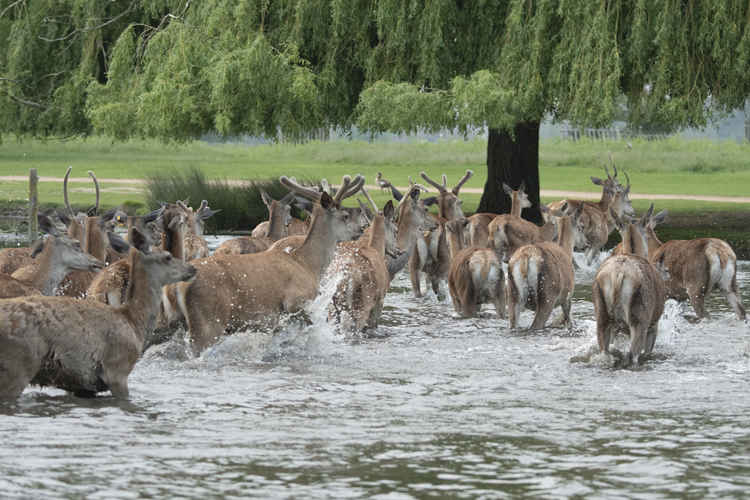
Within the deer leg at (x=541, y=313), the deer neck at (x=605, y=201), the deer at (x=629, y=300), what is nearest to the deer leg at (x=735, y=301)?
the deer leg at (x=541, y=313)

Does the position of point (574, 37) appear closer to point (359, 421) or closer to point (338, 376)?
point (338, 376)

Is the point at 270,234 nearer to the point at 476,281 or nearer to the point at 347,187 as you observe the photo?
the point at 476,281

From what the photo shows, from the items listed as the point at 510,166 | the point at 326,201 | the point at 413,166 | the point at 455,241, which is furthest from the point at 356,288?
the point at 413,166

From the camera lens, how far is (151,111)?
2347 centimetres

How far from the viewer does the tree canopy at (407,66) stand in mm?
22453

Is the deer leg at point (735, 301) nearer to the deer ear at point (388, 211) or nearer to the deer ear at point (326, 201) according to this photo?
the deer ear at point (388, 211)

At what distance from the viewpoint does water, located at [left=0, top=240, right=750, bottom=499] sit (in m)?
7.89

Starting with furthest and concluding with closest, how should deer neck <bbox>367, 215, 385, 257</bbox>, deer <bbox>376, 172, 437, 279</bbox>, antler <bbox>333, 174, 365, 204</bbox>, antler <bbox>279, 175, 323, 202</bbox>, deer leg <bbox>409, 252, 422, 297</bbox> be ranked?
1. deer leg <bbox>409, 252, 422, 297</bbox>
2. deer <bbox>376, 172, 437, 279</bbox>
3. deer neck <bbox>367, 215, 385, 257</bbox>
4. antler <bbox>279, 175, 323, 202</bbox>
5. antler <bbox>333, 174, 365, 204</bbox>

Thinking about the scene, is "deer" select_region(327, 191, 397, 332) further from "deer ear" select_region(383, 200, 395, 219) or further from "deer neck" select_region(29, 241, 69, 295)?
"deer neck" select_region(29, 241, 69, 295)

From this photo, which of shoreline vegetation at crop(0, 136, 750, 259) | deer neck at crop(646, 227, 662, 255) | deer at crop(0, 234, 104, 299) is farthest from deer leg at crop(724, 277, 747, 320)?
shoreline vegetation at crop(0, 136, 750, 259)

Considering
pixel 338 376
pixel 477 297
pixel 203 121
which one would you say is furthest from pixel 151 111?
pixel 338 376

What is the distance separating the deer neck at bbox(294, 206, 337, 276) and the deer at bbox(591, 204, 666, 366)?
272 cm

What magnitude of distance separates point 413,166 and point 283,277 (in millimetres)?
42340

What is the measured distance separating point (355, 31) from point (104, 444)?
17.4m
